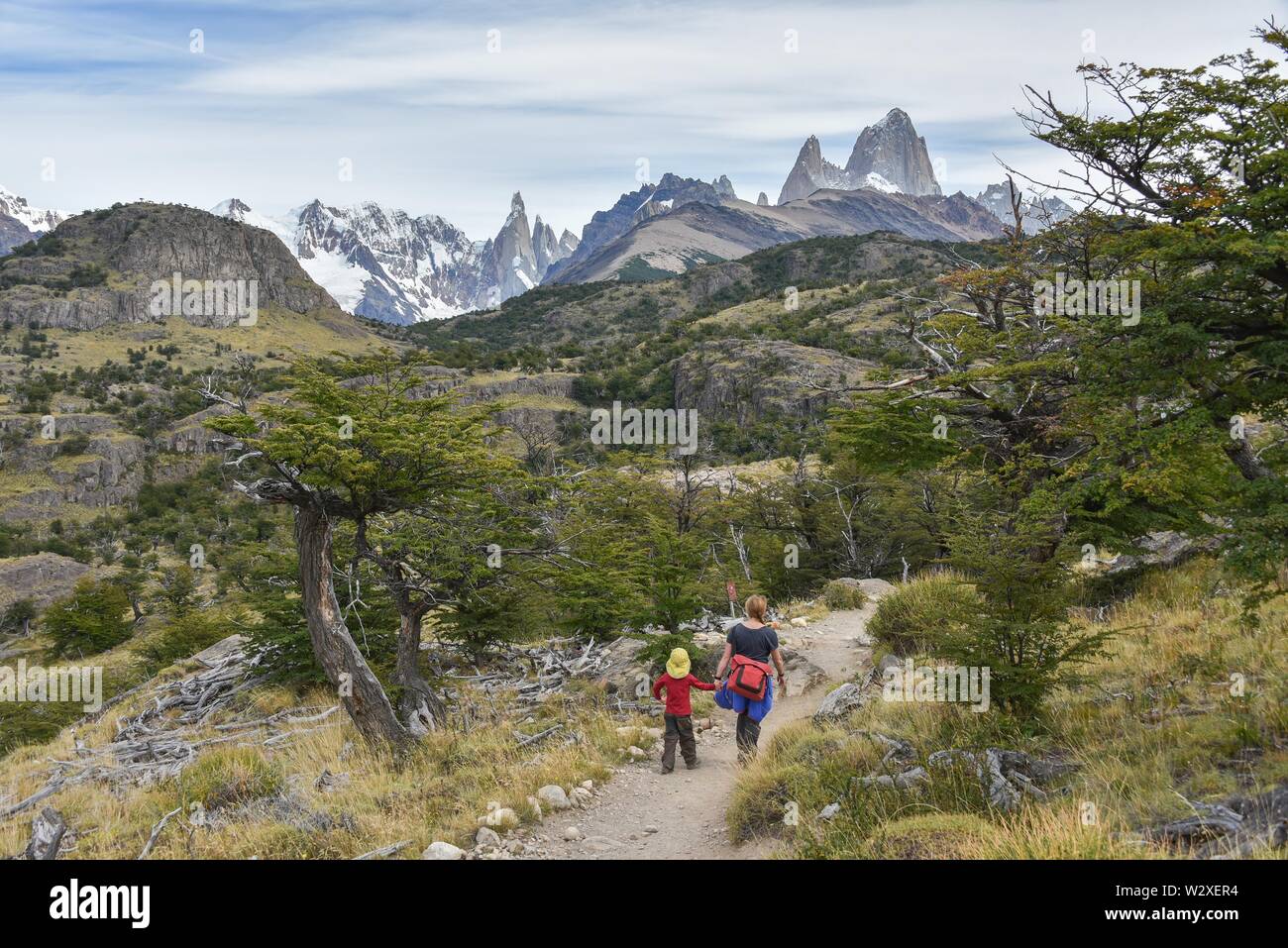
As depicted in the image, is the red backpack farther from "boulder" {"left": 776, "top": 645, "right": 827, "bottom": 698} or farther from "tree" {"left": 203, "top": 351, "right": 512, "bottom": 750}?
"tree" {"left": 203, "top": 351, "right": 512, "bottom": 750}

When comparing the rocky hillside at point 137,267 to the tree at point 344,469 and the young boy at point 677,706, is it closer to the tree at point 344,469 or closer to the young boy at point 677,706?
the tree at point 344,469

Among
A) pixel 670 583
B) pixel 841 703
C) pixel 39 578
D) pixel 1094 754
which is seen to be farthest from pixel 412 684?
pixel 39 578

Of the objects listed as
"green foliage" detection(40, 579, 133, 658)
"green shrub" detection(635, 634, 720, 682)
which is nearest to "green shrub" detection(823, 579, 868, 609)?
"green shrub" detection(635, 634, 720, 682)

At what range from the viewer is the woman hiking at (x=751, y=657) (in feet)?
26.6

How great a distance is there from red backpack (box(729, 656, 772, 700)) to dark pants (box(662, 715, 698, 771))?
1.04m

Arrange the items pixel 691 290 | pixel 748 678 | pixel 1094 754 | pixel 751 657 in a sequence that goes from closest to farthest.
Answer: pixel 1094 754 < pixel 748 678 < pixel 751 657 < pixel 691 290

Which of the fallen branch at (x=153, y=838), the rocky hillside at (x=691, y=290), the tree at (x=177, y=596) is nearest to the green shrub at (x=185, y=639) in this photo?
the tree at (x=177, y=596)

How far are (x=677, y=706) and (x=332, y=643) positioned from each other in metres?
4.82

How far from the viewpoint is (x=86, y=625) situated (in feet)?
124

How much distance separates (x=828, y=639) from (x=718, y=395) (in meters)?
81.3

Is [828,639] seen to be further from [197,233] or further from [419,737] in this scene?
[197,233]

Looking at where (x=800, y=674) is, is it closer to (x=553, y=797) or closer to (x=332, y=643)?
(x=553, y=797)

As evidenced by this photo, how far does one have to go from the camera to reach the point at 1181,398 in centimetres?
717
